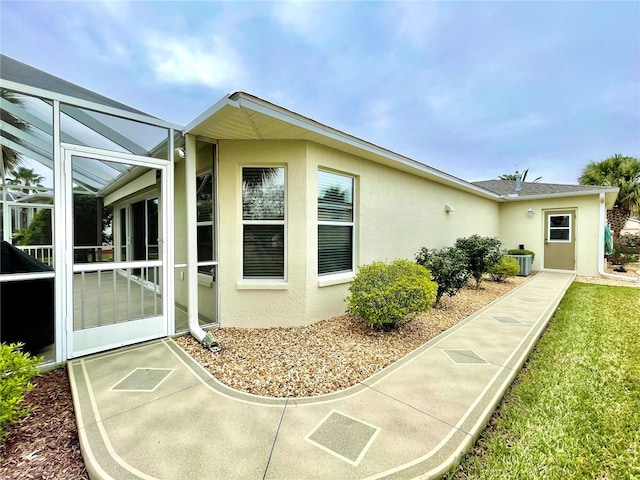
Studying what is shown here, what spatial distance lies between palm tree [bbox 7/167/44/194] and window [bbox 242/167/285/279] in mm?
2880

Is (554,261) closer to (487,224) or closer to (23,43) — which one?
(487,224)

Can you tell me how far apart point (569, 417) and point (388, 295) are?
7.60 feet

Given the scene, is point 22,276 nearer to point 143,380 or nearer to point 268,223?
point 143,380

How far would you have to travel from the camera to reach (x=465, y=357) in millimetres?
3717

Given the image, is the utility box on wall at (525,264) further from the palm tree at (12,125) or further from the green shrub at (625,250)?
the palm tree at (12,125)

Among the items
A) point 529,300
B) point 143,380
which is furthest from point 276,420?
point 529,300

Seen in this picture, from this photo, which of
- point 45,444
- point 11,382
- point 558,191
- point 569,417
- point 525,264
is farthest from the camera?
point 558,191

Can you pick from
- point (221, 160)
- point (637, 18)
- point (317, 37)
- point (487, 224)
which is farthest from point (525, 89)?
point (221, 160)

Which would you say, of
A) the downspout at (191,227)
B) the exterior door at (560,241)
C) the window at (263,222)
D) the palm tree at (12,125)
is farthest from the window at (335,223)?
the exterior door at (560,241)

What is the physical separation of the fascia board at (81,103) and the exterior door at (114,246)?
52 cm

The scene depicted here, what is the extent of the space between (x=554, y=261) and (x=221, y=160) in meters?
13.9

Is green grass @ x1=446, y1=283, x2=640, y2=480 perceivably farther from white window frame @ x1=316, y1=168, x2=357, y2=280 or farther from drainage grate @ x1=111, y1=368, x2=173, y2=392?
white window frame @ x1=316, y1=168, x2=357, y2=280

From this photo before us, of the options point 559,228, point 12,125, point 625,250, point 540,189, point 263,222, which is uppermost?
point 540,189

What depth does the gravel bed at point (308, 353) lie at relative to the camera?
3064 mm
